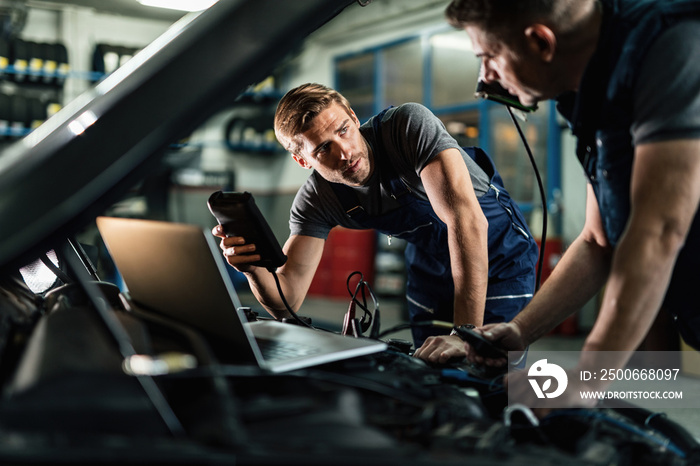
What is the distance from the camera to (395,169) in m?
1.63

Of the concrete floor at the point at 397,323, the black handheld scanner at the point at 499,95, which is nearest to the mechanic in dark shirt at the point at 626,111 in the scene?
the black handheld scanner at the point at 499,95

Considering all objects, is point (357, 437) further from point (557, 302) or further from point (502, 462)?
point (557, 302)

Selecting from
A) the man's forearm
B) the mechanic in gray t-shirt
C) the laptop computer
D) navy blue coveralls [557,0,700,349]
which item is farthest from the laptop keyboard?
the man's forearm

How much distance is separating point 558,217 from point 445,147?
4.37 meters

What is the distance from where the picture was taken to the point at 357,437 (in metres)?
0.53

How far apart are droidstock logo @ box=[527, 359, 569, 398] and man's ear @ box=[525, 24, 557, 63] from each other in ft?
1.21

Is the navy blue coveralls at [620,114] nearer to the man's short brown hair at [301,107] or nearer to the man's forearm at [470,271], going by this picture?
the man's forearm at [470,271]

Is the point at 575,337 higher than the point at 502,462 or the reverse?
the reverse

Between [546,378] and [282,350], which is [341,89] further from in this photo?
[546,378]

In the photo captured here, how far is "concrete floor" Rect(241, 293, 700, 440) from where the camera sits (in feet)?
9.55

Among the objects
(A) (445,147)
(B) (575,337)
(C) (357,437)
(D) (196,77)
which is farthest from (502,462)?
(B) (575,337)

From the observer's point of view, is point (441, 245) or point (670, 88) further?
point (441, 245)

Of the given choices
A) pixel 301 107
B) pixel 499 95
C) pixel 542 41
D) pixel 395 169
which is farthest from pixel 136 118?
pixel 395 169

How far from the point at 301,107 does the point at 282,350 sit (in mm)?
808
